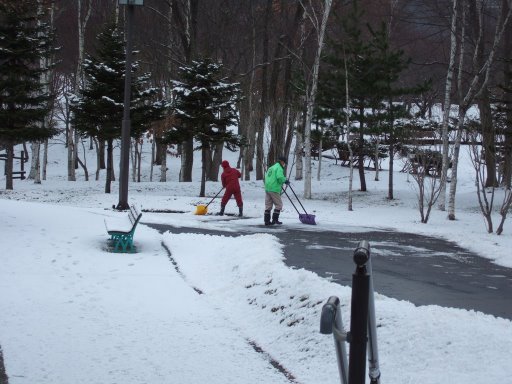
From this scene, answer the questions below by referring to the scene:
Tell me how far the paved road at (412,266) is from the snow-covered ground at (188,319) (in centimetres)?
68

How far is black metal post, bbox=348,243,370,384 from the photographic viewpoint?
297 centimetres

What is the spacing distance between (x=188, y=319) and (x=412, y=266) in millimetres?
5100

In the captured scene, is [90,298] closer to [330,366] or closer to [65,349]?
[65,349]

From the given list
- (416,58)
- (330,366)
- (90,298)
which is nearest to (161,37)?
(416,58)

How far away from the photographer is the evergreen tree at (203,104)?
1052 inches

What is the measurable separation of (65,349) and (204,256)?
5012 mm

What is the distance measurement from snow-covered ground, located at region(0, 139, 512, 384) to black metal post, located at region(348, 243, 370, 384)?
68.9 inches

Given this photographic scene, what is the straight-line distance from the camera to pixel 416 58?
149 ft

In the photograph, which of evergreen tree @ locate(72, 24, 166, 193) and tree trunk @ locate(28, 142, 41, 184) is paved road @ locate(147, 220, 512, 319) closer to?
evergreen tree @ locate(72, 24, 166, 193)

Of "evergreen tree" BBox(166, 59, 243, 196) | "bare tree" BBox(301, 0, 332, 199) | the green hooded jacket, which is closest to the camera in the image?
the green hooded jacket

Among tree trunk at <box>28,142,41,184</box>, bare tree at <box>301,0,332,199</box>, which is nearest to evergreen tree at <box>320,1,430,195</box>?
bare tree at <box>301,0,332,199</box>

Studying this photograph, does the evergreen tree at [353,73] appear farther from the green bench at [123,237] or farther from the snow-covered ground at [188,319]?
the green bench at [123,237]

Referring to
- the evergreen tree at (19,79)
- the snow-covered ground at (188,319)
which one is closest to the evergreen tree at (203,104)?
the evergreen tree at (19,79)

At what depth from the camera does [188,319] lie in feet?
22.2
